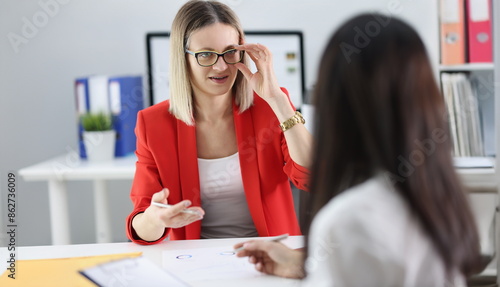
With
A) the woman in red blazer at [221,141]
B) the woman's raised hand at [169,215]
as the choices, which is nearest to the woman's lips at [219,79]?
the woman in red blazer at [221,141]

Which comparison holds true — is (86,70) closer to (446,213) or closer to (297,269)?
(297,269)

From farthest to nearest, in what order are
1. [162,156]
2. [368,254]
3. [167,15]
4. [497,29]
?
[167,15], [162,156], [497,29], [368,254]

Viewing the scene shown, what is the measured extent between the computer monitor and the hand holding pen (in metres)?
1.75

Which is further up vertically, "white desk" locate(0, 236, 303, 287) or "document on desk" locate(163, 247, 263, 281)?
"white desk" locate(0, 236, 303, 287)

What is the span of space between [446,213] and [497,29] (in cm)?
50

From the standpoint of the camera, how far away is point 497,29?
1.13 meters

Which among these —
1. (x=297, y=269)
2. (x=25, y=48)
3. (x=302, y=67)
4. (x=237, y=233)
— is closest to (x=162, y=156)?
(x=237, y=233)

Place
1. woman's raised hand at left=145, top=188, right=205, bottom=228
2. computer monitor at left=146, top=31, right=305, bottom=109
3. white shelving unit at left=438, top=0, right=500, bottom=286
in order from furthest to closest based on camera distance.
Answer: computer monitor at left=146, top=31, right=305, bottom=109 → woman's raised hand at left=145, top=188, right=205, bottom=228 → white shelving unit at left=438, top=0, right=500, bottom=286

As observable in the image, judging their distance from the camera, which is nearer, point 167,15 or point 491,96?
point 491,96

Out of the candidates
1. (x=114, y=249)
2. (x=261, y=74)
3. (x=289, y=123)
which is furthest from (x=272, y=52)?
(x=114, y=249)

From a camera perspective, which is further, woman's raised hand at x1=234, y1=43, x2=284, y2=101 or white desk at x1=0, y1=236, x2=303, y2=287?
woman's raised hand at x1=234, y1=43, x2=284, y2=101

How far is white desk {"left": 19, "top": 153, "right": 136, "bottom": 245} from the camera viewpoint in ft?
8.20

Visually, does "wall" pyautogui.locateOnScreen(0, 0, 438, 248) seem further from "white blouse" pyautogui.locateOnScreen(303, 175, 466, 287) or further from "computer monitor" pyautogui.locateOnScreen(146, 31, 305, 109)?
"white blouse" pyautogui.locateOnScreen(303, 175, 466, 287)

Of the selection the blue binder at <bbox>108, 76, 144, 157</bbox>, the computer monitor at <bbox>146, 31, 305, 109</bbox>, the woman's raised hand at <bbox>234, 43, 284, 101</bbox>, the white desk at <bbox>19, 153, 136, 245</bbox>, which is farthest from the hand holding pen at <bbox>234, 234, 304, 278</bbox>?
the computer monitor at <bbox>146, 31, 305, 109</bbox>
